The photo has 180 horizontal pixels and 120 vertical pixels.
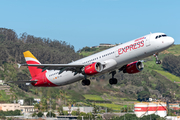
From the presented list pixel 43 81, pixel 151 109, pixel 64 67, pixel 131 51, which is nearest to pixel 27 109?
pixel 151 109

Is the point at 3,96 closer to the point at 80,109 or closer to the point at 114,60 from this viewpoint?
the point at 80,109

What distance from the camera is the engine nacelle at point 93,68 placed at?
4791cm

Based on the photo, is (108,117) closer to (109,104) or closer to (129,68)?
(109,104)

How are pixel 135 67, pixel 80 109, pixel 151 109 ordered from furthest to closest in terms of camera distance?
1. pixel 80 109
2. pixel 151 109
3. pixel 135 67

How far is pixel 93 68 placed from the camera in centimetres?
4803

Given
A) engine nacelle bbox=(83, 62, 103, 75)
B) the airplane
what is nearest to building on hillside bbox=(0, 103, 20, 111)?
the airplane

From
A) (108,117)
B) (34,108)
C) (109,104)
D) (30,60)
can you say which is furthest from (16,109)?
(30,60)

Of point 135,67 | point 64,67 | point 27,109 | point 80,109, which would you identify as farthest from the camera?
point 27,109

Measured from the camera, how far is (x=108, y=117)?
466ft

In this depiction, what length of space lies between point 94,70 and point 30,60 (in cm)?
1860

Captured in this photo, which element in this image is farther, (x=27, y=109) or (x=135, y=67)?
(x=27, y=109)

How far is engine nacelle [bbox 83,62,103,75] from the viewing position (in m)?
47.9

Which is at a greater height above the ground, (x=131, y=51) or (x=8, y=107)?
(x=131, y=51)

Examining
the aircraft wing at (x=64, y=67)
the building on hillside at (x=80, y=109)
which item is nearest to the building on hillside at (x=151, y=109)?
the building on hillside at (x=80, y=109)
